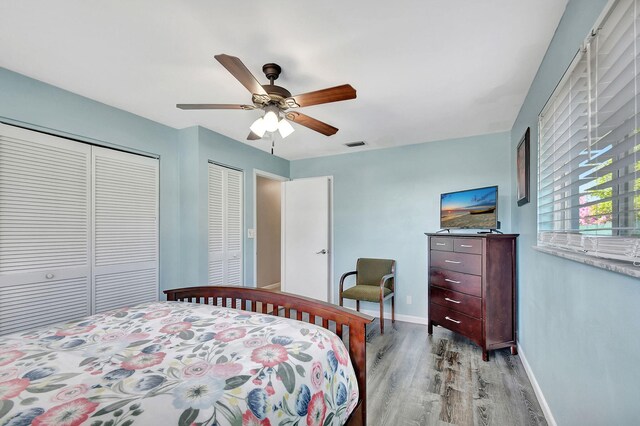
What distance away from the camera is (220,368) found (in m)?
1.15

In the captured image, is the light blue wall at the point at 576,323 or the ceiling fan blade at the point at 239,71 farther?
the ceiling fan blade at the point at 239,71

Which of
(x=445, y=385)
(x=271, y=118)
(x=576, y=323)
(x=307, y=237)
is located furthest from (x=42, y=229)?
(x=576, y=323)

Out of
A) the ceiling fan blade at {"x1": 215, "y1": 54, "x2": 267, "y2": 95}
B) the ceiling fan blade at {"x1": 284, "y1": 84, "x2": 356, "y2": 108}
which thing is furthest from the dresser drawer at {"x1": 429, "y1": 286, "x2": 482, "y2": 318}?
the ceiling fan blade at {"x1": 215, "y1": 54, "x2": 267, "y2": 95}

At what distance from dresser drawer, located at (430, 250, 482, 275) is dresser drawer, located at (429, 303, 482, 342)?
45 centimetres

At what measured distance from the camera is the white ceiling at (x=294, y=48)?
151cm

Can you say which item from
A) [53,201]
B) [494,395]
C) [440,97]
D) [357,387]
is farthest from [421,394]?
[53,201]

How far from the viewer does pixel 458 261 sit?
2.95 meters

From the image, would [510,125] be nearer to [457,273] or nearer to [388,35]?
[457,273]

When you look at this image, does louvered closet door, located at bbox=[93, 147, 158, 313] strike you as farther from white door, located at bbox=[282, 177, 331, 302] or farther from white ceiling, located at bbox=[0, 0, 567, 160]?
white door, located at bbox=[282, 177, 331, 302]

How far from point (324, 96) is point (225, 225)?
2.33 metres

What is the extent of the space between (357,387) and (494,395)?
1.32m

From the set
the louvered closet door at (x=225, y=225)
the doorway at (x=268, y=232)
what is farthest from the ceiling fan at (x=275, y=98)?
the doorway at (x=268, y=232)

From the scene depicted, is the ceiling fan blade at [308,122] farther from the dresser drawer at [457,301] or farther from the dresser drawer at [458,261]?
the dresser drawer at [457,301]

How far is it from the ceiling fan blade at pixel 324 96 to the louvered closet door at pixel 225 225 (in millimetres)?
1892
